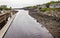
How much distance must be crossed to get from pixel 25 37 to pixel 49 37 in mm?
2364

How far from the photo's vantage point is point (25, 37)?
16.9 m

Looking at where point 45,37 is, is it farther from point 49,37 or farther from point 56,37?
point 56,37

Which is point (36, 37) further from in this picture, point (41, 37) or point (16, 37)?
point (16, 37)

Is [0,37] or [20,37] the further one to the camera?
[20,37]

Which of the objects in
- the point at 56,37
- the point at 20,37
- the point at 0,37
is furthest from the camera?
the point at 20,37

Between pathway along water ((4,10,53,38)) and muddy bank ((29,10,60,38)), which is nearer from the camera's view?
pathway along water ((4,10,53,38))

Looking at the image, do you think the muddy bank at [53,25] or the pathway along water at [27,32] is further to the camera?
the muddy bank at [53,25]

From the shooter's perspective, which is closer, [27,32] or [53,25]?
[27,32]

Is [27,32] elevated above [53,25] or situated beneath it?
elevated above

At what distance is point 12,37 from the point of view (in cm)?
1673

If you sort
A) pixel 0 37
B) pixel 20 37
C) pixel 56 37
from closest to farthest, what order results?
pixel 0 37
pixel 56 37
pixel 20 37

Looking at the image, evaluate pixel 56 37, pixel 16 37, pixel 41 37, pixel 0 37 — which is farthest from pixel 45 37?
pixel 0 37

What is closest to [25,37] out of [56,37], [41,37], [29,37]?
[29,37]

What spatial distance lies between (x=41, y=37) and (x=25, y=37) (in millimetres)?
1589
